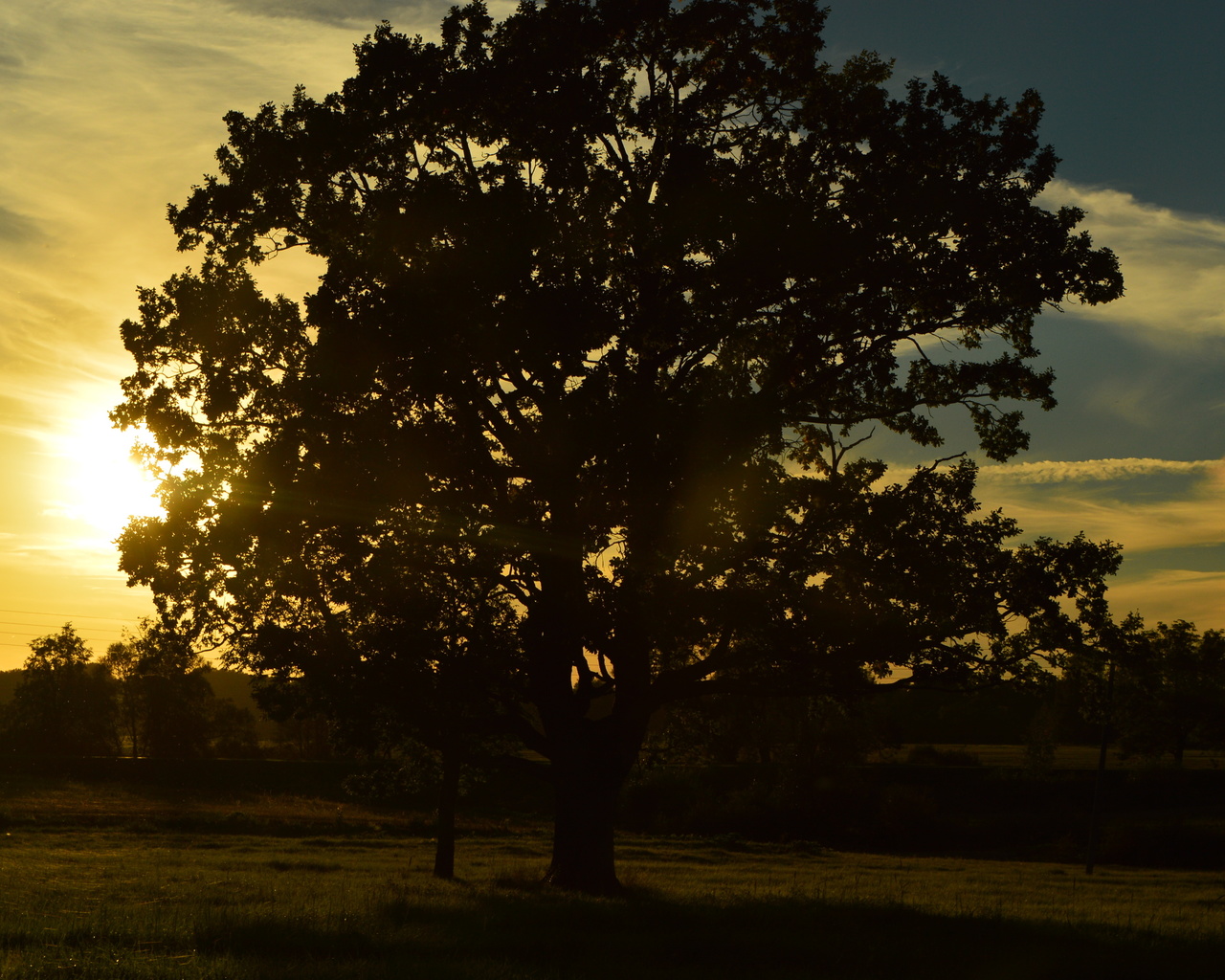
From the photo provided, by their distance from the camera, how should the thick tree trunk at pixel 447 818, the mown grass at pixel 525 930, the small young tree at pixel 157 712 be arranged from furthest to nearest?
the small young tree at pixel 157 712 → the thick tree trunk at pixel 447 818 → the mown grass at pixel 525 930

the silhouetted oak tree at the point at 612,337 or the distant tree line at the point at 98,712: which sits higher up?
the silhouetted oak tree at the point at 612,337

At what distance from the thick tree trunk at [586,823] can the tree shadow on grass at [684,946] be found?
3.18 m

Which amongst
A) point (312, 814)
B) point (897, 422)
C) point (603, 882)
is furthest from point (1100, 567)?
point (312, 814)

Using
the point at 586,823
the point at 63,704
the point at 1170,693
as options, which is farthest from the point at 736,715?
the point at 63,704

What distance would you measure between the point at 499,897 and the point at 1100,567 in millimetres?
12008

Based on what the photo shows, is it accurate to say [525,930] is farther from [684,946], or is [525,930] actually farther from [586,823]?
[586,823]

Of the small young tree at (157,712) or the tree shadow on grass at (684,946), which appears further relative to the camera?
the small young tree at (157,712)

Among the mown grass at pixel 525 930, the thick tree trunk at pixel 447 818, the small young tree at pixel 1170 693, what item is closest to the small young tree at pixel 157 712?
the thick tree trunk at pixel 447 818

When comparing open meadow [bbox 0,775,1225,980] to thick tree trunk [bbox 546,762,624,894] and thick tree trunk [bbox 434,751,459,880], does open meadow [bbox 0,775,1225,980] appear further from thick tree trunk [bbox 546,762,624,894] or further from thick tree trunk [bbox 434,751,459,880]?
thick tree trunk [bbox 546,762,624,894]

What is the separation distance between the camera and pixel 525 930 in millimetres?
13133

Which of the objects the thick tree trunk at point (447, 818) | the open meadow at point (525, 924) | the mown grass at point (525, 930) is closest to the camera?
the mown grass at point (525, 930)

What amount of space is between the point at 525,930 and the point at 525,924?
438 mm

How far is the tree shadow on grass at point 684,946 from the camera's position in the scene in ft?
35.9

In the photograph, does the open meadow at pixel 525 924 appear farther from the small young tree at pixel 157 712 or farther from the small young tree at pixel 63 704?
the small young tree at pixel 63 704
